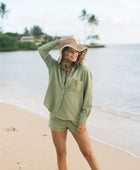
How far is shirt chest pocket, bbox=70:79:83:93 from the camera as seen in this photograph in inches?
98.7

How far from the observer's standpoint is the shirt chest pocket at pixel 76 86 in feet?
8.22

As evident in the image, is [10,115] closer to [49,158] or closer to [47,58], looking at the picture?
[49,158]

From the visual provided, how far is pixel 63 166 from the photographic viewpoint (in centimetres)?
279

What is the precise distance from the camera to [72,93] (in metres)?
2.55

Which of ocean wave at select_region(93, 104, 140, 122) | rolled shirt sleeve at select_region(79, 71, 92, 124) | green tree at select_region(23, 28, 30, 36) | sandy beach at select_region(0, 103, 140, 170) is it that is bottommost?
ocean wave at select_region(93, 104, 140, 122)

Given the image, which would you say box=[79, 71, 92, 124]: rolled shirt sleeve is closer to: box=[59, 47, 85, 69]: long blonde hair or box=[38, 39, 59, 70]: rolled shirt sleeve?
box=[59, 47, 85, 69]: long blonde hair

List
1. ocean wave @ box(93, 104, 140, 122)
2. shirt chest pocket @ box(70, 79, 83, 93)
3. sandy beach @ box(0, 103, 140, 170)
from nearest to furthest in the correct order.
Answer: shirt chest pocket @ box(70, 79, 83, 93) → sandy beach @ box(0, 103, 140, 170) → ocean wave @ box(93, 104, 140, 122)

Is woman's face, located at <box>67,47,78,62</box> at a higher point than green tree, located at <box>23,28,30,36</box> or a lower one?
lower

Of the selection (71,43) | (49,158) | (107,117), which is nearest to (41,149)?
(49,158)

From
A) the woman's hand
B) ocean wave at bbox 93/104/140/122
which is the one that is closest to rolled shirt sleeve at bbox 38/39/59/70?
the woman's hand

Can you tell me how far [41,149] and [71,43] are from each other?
2055mm

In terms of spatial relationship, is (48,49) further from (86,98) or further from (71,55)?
(86,98)

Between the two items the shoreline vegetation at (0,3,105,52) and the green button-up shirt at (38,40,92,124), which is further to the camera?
the shoreline vegetation at (0,3,105,52)

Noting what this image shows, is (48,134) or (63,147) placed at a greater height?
(63,147)
